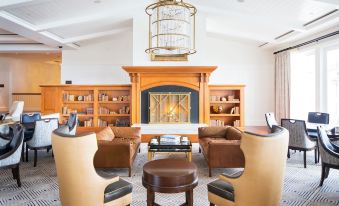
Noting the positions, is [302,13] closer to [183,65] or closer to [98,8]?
[183,65]

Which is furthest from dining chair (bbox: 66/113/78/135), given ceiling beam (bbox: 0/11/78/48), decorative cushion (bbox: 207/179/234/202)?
decorative cushion (bbox: 207/179/234/202)

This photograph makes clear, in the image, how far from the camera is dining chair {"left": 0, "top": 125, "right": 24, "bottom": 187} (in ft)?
10.7

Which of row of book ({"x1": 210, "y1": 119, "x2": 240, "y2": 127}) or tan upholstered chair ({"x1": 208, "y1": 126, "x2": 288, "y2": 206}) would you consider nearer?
tan upholstered chair ({"x1": 208, "y1": 126, "x2": 288, "y2": 206})

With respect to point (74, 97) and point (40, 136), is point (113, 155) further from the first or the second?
point (74, 97)

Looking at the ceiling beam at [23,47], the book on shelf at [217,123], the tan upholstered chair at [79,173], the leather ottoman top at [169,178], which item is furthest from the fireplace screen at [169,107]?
the ceiling beam at [23,47]

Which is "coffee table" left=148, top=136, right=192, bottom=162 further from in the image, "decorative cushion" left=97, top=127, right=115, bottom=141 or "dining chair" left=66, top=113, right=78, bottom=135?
"dining chair" left=66, top=113, right=78, bottom=135

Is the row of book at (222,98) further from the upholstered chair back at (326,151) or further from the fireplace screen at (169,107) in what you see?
the upholstered chair back at (326,151)

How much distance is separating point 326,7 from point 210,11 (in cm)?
269

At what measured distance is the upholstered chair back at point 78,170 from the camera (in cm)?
214

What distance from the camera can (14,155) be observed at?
3340mm

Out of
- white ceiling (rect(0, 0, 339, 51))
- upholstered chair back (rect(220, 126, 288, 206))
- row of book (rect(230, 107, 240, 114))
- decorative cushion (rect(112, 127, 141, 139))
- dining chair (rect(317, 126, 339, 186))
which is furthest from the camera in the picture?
row of book (rect(230, 107, 240, 114))

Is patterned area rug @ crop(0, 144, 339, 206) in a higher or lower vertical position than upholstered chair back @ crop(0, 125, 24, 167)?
lower

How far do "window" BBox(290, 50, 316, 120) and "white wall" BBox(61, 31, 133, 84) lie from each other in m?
5.77

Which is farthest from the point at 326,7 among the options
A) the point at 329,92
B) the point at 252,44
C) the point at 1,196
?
the point at 1,196
